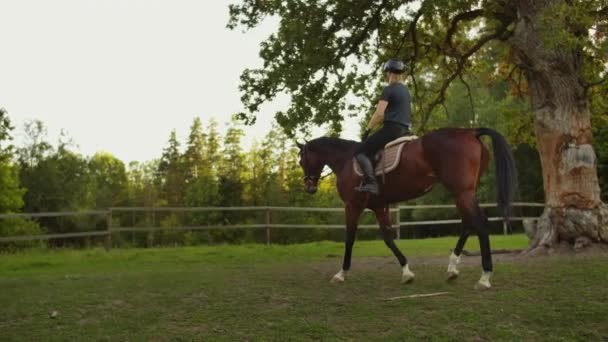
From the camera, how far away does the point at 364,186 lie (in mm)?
8055

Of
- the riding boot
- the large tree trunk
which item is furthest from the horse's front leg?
the large tree trunk

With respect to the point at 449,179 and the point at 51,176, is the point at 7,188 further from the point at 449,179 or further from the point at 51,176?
the point at 449,179

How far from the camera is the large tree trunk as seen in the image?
11.1 metres

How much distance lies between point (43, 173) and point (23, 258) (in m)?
43.1

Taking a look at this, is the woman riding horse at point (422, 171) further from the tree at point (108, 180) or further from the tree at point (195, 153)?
the tree at point (108, 180)

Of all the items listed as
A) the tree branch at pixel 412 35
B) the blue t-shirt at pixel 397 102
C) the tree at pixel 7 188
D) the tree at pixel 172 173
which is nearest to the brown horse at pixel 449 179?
Answer: the blue t-shirt at pixel 397 102

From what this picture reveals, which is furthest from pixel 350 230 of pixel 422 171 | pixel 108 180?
pixel 108 180

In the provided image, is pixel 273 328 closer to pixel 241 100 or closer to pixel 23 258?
pixel 241 100

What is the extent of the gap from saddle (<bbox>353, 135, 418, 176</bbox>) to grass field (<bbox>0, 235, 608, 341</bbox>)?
65.9 inches

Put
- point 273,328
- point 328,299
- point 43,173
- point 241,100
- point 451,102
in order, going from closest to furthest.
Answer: point 273,328 → point 328,299 → point 241,100 → point 451,102 → point 43,173

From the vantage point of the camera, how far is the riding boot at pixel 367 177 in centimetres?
800

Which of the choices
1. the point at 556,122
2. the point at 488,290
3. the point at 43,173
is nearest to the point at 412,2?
the point at 556,122

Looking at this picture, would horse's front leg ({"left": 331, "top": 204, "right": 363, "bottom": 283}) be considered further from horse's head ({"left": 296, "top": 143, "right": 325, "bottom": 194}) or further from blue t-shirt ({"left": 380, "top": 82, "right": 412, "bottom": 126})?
blue t-shirt ({"left": 380, "top": 82, "right": 412, "bottom": 126})

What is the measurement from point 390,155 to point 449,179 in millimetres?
985
